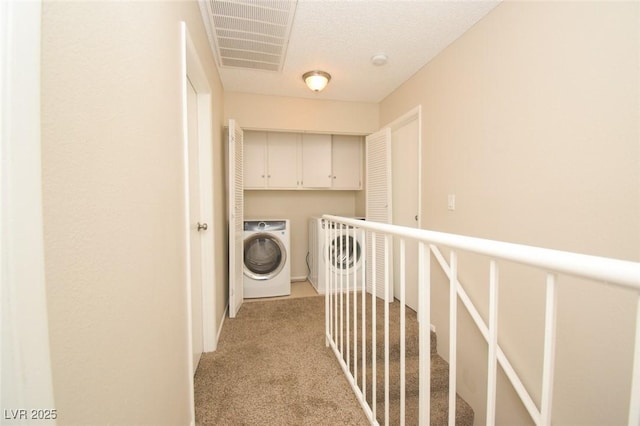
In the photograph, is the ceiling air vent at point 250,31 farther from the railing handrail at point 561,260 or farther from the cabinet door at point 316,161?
the railing handrail at point 561,260

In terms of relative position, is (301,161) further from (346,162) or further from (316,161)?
(346,162)

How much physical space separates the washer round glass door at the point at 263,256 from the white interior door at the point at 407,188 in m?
1.38

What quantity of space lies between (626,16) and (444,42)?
3.67 ft

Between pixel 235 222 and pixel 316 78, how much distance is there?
157 centimetres

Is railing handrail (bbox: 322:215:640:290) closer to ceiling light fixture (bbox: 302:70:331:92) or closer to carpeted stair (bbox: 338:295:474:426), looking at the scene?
carpeted stair (bbox: 338:295:474:426)

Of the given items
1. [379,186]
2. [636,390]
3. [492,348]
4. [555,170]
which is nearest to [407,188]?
[379,186]

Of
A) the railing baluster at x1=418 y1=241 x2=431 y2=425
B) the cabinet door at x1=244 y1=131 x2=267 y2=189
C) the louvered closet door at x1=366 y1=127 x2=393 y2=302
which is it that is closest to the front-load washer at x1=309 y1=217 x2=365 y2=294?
the louvered closet door at x1=366 y1=127 x2=393 y2=302

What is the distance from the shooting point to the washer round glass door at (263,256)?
311 cm

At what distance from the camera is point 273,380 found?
5.58 ft

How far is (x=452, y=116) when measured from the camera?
202 centimetres

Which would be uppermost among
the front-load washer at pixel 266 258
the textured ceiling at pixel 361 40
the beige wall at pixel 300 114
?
the textured ceiling at pixel 361 40

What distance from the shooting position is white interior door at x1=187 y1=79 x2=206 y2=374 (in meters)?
1.79

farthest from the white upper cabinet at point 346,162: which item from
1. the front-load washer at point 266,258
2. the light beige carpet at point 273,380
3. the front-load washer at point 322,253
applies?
the light beige carpet at point 273,380

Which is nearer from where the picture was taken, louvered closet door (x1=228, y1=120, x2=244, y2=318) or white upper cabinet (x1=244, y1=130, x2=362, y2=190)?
louvered closet door (x1=228, y1=120, x2=244, y2=318)
